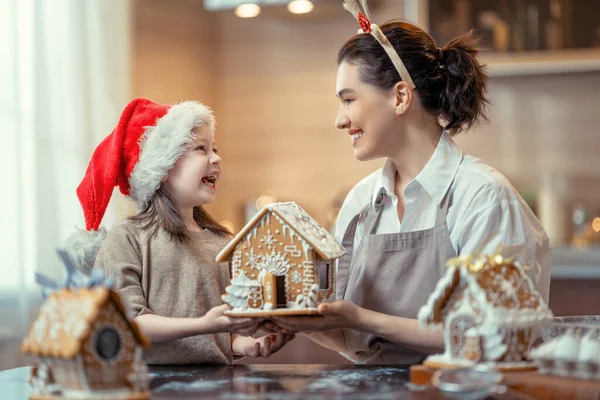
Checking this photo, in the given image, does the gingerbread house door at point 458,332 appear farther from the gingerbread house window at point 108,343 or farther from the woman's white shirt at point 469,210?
the gingerbread house window at point 108,343

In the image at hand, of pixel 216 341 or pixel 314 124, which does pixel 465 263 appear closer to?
pixel 216 341

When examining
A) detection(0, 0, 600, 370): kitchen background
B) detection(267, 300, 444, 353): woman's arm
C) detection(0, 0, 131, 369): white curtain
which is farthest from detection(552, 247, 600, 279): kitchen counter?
detection(267, 300, 444, 353): woman's arm

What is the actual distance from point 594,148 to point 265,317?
287 cm

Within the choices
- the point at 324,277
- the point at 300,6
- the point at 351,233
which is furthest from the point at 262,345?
the point at 300,6

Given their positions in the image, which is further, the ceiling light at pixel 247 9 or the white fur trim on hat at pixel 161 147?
the ceiling light at pixel 247 9

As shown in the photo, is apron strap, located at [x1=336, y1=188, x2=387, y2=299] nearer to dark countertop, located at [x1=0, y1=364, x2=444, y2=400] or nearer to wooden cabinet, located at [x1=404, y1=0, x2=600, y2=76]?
dark countertop, located at [x1=0, y1=364, x2=444, y2=400]

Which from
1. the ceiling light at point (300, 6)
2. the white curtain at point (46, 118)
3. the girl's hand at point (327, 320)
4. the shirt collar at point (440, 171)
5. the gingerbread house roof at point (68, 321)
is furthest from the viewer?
the ceiling light at point (300, 6)

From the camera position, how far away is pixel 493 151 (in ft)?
13.3

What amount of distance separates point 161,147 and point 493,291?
79 centimetres

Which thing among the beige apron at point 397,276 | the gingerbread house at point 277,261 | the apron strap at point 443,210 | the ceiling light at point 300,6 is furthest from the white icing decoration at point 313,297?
the ceiling light at point 300,6

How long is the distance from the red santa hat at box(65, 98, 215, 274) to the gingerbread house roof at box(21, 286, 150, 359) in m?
0.59

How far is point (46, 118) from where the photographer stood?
2760mm

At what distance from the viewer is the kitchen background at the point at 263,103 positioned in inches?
105

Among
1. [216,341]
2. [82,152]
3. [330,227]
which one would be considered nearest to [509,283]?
[216,341]
